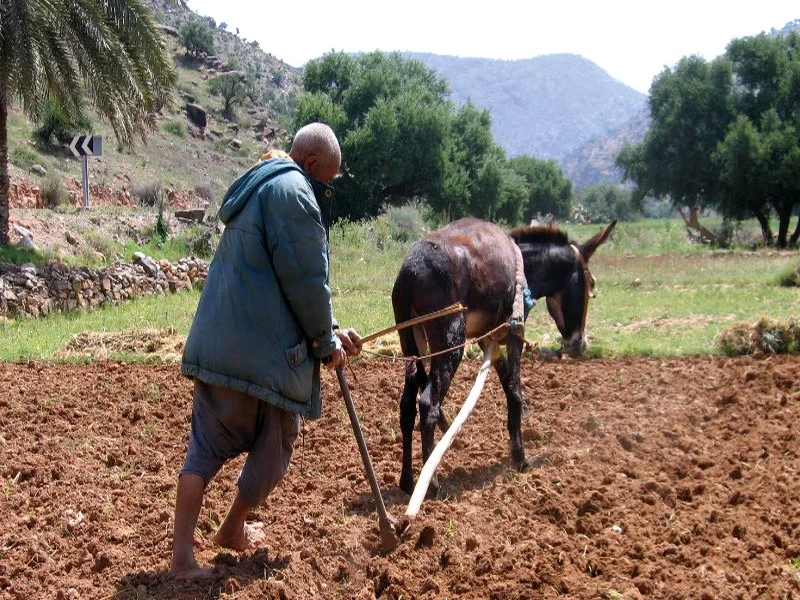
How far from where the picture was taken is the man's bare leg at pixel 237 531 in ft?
14.3

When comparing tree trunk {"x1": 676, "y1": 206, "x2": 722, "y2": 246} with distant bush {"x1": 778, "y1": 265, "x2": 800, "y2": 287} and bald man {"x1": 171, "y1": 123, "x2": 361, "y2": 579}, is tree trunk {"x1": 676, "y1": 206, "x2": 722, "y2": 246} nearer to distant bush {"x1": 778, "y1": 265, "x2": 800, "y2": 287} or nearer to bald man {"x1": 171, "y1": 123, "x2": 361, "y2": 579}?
distant bush {"x1": 778, "y1": 265, "x2": 800, "y2": 287}

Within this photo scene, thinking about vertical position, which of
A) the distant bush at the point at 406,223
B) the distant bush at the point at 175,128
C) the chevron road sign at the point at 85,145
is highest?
the distant bush at the point at 175,128

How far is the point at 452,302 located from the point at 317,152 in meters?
2.08

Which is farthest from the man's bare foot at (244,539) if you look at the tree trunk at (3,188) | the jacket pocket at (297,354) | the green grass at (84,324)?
the tree trunk at (3,188)

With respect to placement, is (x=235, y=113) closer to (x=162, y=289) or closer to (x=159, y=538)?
(x=162, y=289)

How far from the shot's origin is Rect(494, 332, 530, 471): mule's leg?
6504 millimetres

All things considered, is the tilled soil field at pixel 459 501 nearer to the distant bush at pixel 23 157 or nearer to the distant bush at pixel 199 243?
the distant bush at pixel 199 243

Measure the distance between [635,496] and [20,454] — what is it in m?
4.41

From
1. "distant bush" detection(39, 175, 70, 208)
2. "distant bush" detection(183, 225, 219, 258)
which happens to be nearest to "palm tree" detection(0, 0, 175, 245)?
"distant bush" detection(183, 225, 219, 258)

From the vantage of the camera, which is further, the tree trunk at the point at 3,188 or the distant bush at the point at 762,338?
the tree trunk at the point at 3,188

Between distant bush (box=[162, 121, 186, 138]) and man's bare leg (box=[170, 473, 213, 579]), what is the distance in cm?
4523

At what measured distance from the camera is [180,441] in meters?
7.02

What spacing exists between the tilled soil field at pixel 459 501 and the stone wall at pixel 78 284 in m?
5.91

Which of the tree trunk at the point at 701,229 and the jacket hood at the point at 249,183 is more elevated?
the jacket hood at the point at 249,183
